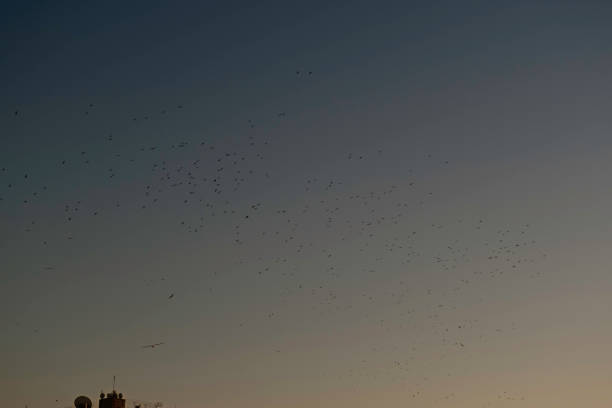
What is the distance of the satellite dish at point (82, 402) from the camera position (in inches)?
3462

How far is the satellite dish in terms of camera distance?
87.9 metres

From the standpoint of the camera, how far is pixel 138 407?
319 feet

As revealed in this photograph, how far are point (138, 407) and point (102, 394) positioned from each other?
5.71 m

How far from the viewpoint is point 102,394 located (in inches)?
3698

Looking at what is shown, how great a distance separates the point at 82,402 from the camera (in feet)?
289
